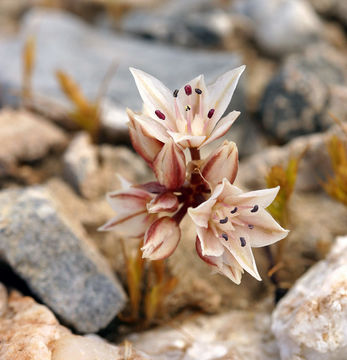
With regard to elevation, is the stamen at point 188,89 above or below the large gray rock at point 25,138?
above

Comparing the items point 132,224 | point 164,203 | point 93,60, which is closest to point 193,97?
point 164,203

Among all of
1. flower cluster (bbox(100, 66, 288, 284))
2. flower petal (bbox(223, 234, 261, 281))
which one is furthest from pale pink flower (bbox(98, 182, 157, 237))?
flower petal (bbox(223, 234, 261, 281))

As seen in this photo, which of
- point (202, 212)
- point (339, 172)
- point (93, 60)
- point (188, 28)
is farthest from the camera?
point (188, 28)

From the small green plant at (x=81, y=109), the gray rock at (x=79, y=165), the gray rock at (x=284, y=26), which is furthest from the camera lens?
the gray rock at (x=284, y=26)

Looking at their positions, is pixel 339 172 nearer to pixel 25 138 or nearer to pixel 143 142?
pixel 143 142

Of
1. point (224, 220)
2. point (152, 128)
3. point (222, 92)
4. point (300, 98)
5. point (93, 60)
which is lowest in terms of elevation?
point (93, 60)

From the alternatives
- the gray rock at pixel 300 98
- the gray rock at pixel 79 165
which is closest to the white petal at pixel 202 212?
the gray rock at pixel 79 165

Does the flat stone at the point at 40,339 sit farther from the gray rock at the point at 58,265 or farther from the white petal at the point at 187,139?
the white petal at the point at 187,139
